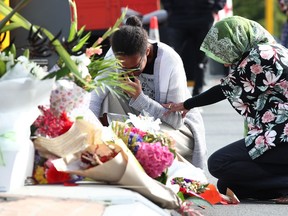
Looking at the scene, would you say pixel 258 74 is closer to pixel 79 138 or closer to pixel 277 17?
pixel 79 138

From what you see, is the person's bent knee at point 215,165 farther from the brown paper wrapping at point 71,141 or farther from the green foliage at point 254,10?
the green foliage at point 254,10

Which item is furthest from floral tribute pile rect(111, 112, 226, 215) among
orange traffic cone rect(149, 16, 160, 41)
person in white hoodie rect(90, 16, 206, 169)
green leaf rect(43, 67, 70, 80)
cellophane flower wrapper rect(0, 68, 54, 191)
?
orange traffic cone rect(149, 16, 160, 41)

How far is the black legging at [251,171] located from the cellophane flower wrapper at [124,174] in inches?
80.4

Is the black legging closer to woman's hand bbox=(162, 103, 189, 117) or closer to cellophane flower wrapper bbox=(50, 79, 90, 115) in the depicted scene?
woman's hand bbox=(162, 103, 189, 117)

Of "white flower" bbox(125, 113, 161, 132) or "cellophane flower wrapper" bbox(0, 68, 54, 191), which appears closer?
"cellophane flower wrapper" bbox(0, 68, 54, 191)

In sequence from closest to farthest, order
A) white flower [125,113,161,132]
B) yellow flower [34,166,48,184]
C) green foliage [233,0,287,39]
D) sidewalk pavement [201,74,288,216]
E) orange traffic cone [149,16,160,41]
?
1. yellow flower [34,166,48,184]
2. white flower [125,113,161,132]
3. sidewalk pavement [201,74,288,216]
4. orange traffic cone [149,16,160,41]
5. green foliage [233,0,287,39]

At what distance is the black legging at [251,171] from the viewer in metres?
7.07

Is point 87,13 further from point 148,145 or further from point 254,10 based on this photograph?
point 254,10

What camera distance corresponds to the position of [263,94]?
6949 mm

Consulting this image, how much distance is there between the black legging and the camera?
23.2ft

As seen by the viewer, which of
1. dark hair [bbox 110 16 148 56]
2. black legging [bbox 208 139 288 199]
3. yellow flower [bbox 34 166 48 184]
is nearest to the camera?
yellow flower [bbox 34 166 48 184]

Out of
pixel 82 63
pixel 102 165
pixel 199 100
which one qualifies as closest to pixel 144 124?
pixel 82 63

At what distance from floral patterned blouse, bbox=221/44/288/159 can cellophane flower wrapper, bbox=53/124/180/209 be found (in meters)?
1.94

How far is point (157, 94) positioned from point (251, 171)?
818 mm
